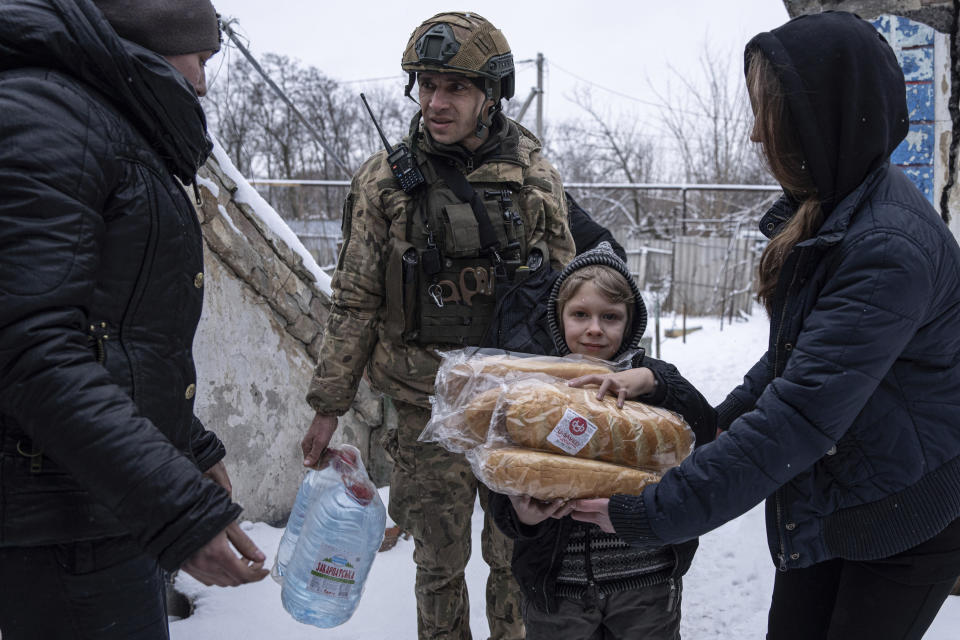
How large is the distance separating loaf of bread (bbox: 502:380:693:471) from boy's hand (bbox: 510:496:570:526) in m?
0.14

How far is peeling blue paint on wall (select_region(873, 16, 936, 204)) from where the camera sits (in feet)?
11.2

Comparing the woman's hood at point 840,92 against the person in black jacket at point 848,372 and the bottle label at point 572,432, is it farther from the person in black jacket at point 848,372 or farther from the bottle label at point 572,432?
the bottle label at point 572,432

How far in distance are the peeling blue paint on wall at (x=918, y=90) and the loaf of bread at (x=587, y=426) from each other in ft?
8.79

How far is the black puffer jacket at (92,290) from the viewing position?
116 centimetres

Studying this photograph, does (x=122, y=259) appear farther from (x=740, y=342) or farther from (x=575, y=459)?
(x=740, y=342)

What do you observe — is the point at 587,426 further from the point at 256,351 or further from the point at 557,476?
the point at 256,351

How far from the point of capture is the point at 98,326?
1305mm

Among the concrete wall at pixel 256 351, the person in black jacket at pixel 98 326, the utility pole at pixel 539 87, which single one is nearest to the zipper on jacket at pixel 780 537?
the person in black jacket at pixel 98 326

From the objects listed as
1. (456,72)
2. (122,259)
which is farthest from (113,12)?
(456,72)

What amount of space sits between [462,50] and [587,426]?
154 centimetres

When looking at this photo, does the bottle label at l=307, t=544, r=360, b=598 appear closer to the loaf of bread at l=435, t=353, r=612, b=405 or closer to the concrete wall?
the loaf of bread at l=435, t=353, r=612, b=405

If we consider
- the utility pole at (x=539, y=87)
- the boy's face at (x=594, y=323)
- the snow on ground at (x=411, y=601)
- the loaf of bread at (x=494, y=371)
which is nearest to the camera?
the loaf of bread at (x=494, y=371)

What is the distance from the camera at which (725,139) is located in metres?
21.5

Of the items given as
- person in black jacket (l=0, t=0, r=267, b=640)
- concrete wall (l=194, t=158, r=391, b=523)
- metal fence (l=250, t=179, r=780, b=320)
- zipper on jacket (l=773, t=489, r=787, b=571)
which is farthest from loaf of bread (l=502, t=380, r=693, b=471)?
metal fence (l=250, t=179, r=780, b=320)
